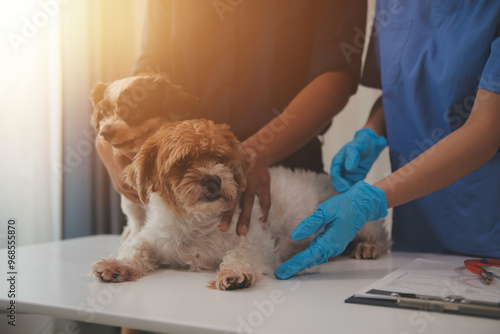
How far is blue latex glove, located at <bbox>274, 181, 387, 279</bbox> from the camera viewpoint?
37.3 inches

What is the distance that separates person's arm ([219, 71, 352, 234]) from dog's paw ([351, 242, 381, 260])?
0.32 m

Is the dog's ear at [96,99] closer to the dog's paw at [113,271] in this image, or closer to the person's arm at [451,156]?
the dog's paw at [113,271]

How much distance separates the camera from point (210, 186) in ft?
3.01

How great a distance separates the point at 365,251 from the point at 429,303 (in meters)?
0.54

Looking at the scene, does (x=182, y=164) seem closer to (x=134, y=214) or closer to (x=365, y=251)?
(x=134, y=214)

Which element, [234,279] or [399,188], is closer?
[234,279]

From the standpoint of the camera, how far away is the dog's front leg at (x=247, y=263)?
0.87 meters

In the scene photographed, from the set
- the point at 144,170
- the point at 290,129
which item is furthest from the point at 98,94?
the point at 290,129

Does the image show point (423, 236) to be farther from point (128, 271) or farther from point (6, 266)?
point (6, 266)

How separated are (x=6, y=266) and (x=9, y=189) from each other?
1.06ft

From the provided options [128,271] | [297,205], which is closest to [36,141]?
[128,271]

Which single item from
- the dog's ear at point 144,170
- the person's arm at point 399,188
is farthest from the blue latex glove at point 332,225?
the dog's ear at point 144,170

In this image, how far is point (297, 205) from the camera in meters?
1.24

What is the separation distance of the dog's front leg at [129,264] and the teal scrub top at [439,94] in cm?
83
